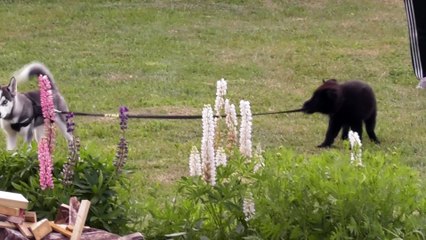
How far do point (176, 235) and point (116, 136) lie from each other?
20.7 feet

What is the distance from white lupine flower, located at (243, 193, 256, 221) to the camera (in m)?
4.11

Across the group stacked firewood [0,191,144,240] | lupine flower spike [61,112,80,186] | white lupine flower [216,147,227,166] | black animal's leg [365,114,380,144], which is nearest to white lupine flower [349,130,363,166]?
white lupine flower [216,147,227,166]

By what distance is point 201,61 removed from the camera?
1600 centimetres

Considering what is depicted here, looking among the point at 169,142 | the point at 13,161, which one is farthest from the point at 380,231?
the point at 169,142

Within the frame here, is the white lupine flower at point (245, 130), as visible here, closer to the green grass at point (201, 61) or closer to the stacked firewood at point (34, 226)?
the stacked firewood at point (34, 226)

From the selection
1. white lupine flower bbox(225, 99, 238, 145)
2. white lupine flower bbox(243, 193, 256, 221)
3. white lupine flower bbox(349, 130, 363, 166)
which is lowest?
white lupine flower bbox(243, 193, 256, 221)

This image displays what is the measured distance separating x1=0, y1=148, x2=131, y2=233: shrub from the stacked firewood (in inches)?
12.3

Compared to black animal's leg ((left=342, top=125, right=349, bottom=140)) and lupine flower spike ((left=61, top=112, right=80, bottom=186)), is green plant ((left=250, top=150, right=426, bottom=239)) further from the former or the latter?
black animal's leg ((left=342, top=125, right=349, bottom=140))

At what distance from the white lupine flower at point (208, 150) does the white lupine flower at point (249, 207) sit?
187mm

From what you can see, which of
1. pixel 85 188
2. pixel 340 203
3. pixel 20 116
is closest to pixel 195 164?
pixel 85 188

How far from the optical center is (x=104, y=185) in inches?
177

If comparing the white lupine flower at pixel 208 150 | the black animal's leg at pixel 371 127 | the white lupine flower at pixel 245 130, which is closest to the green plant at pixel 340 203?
the white lupine flower at pixel 208 150

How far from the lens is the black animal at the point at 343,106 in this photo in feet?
34.0

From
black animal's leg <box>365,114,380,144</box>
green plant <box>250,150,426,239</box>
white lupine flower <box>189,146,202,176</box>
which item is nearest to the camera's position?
green plant <box>250,150,426,239</box>
